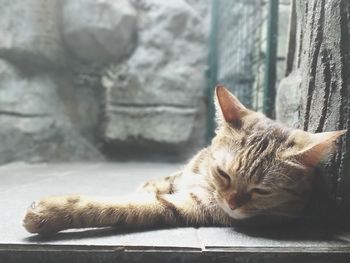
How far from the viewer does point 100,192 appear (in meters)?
1.60

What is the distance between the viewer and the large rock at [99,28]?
287 cm

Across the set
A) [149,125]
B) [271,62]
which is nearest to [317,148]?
[271,62]

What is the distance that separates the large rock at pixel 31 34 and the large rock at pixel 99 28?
0.09 meters

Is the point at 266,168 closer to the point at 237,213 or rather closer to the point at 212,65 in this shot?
the point at 237,213

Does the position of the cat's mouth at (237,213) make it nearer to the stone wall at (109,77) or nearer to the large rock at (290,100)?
the large rock at (290,100)

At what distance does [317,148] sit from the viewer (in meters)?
0.99

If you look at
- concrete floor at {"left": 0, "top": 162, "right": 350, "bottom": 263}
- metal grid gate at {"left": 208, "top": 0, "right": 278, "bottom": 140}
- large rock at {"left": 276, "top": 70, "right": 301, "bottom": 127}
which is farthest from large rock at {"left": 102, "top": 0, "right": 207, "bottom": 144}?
concrete floor at {"left": 0, "top": 162, "right": 350, "bottom": 263}

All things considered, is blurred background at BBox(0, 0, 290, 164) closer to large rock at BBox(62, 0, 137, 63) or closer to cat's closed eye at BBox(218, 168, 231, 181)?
large rock at BBox(62, 0, 137, 63)

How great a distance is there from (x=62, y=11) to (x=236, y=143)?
2192mm

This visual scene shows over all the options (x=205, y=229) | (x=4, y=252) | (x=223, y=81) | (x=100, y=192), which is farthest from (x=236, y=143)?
(x=223, y=81)

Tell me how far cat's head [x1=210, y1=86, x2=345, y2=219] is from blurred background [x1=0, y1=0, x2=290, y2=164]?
1507 millimetres

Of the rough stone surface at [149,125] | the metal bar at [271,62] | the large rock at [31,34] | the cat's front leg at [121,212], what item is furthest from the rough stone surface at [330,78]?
the large rock at [31,34]

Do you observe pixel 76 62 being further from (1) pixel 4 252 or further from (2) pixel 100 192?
(1) pixel 4 252

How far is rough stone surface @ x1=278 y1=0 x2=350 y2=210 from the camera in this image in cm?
102
